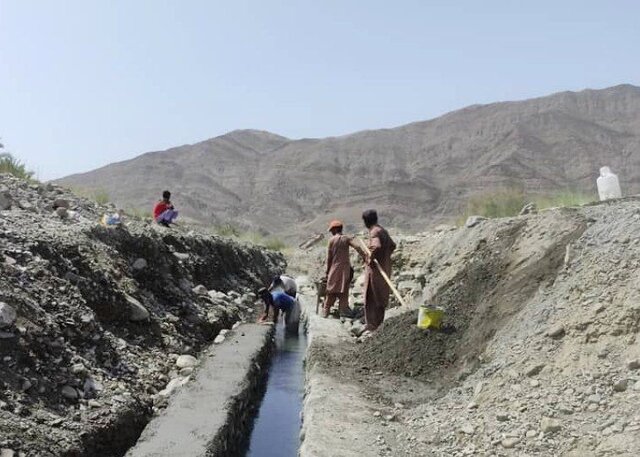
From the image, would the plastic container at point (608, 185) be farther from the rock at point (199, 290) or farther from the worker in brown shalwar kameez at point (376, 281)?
the rock at point (199, 290)

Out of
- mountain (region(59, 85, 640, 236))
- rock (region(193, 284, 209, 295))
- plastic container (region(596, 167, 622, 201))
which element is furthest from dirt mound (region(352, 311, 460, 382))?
mountain (region(59, 85, 640, 236))

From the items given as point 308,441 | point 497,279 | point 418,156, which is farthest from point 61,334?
point 418,156

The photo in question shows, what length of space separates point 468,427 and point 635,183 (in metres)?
42.8

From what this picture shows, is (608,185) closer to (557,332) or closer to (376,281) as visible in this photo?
(376,281)

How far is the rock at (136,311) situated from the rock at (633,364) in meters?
5.00

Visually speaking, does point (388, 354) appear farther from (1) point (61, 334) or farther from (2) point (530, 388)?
(1) point (61, 334)

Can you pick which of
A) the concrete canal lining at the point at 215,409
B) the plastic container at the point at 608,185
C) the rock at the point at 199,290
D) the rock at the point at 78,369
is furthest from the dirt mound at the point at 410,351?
the rock at the point at 199,290

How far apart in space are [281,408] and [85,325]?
2.27 m

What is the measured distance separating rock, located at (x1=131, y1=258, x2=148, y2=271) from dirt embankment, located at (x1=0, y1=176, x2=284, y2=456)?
15mm

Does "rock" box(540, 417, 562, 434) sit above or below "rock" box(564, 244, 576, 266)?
below

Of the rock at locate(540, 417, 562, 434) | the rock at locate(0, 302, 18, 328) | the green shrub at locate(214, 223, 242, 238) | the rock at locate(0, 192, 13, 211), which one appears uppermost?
the rock at locate(0, 192, 13, 211)

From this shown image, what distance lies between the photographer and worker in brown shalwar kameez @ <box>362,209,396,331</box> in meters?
7.89

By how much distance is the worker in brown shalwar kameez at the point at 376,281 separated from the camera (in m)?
7.89

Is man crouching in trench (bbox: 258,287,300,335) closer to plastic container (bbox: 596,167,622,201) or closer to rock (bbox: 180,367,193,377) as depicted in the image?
rock (bbox: 180,367,193,377)
